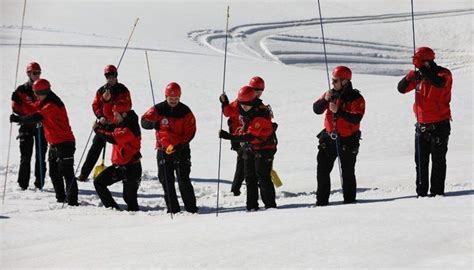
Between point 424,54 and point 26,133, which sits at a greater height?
point 424,54

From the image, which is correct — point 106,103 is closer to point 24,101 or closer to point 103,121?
point 103,121

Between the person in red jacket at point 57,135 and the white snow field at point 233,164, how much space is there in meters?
0.34

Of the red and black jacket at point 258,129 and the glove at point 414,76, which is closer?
the glove at point 414,76

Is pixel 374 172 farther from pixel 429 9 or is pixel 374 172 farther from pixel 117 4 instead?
pixel 429 9

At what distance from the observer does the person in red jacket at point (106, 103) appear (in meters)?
9.69

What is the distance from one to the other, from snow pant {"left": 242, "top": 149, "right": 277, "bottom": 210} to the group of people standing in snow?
0.01 m

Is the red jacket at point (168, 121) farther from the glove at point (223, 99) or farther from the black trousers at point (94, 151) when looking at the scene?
the black trousers at point (94, 151)

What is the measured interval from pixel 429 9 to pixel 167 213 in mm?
43149

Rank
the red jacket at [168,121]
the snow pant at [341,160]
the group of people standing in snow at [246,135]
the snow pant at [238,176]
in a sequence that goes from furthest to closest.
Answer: the snow pant at [238,176], the red jacket at [168,121], the snow pant at [341,160], the group of people standing in snow at [246,135]

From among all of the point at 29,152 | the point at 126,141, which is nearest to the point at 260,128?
the point at 126,141

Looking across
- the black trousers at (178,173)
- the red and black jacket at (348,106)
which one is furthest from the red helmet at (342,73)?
the black trousers at (178,173)

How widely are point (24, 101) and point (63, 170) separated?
4.98 ft

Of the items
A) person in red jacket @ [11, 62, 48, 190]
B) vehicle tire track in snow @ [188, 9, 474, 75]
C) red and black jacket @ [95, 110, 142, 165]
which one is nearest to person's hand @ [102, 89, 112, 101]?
red and black jacket @ [95, 110, 142, 165]

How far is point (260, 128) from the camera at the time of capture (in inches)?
333
